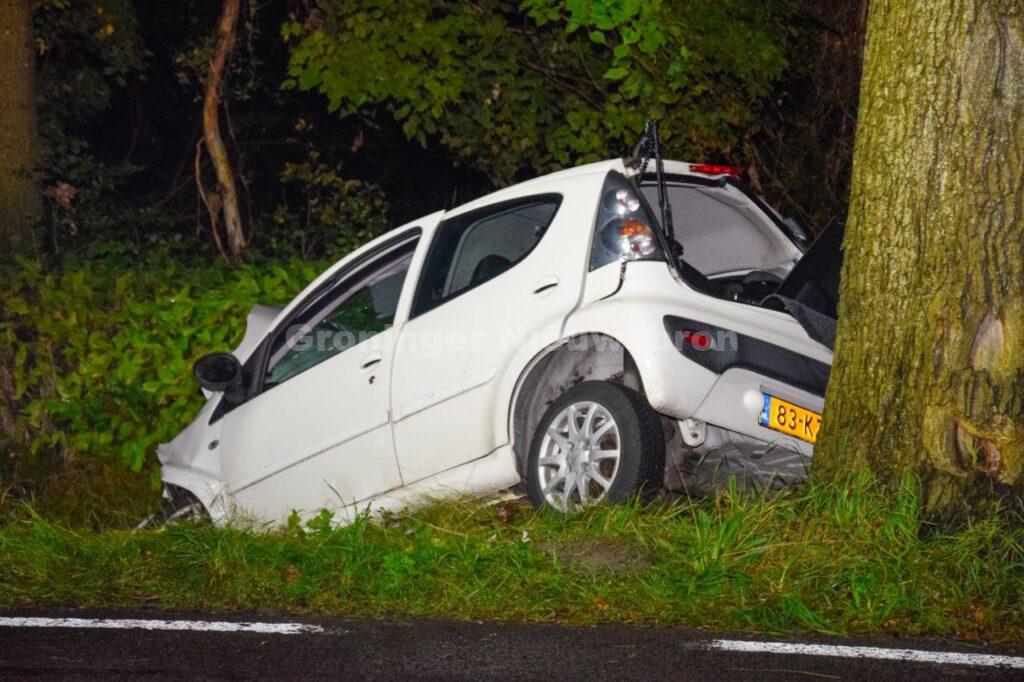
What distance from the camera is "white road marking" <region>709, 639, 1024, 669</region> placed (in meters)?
4.52

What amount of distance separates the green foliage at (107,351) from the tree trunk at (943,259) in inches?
180

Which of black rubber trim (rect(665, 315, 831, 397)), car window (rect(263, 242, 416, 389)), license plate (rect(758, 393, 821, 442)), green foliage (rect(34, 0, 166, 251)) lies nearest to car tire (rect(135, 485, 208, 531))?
car window (rect(263, 242, 416, 389))

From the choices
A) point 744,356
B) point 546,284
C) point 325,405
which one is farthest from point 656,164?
point 325,405

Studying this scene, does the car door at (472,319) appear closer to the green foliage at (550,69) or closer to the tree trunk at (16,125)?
the green foliage at (550,69)

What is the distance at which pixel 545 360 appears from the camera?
627 cm

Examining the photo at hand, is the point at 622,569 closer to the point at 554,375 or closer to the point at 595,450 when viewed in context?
the point at 595,450

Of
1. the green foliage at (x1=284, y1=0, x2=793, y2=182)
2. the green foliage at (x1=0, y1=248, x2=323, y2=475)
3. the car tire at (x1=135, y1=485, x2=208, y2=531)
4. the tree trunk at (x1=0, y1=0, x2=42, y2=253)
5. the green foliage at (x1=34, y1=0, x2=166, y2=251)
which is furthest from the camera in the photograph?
the green foliage at (x1=34, y1=0, x2=166, y2=251)

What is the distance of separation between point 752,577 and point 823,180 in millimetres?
8893

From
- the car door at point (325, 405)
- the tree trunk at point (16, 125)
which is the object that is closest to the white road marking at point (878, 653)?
the car door at point (325, 405)

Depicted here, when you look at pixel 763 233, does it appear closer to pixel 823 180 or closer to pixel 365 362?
pixel 365 362

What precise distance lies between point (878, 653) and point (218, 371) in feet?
13.2

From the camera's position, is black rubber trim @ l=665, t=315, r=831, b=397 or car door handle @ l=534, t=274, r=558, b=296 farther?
car door handle @ l=534, t=274, r=558, b=296

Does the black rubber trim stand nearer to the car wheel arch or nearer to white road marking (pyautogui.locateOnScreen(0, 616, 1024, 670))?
the car wheel arch

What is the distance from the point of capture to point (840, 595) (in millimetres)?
5105
